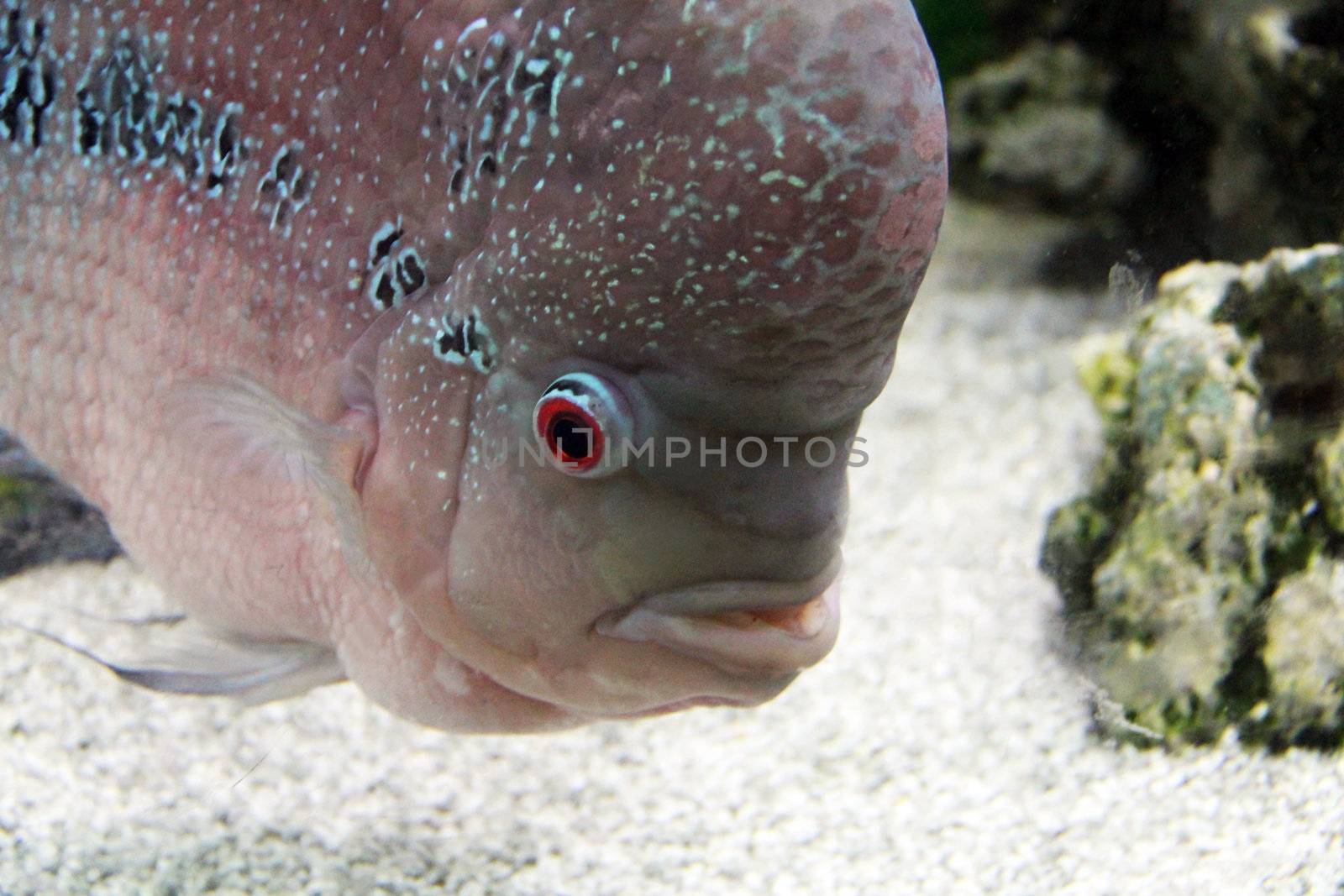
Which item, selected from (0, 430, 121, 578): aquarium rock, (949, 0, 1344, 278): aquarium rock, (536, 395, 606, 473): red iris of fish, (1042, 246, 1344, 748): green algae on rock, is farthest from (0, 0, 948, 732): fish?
(949, 0, 1344, 278): aquarium rock

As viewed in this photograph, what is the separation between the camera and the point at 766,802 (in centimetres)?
299

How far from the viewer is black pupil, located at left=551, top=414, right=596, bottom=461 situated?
5.45ft

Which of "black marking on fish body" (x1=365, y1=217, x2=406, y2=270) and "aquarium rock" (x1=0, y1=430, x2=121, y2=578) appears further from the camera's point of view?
"aquarium rock" (x1=0, y1=430, x2=121, y2=578)

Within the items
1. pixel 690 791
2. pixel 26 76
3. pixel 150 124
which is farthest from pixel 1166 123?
pixel 26 76

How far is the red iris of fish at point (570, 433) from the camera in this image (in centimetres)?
165

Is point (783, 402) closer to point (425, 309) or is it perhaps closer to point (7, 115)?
point (425, 309)

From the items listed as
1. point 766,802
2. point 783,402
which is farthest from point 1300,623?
point 783,402

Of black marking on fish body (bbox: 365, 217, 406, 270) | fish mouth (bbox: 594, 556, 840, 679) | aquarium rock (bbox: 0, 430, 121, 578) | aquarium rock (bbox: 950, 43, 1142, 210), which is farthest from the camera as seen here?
aquarium rock (bbox: 950, 43, 1142, 210)

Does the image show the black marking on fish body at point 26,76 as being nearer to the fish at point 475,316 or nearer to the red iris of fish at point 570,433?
the fish at point 475,316

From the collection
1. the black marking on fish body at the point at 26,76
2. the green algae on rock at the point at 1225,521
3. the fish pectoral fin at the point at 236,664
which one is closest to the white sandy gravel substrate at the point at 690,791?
the green algae on rock at the point at 1225,521

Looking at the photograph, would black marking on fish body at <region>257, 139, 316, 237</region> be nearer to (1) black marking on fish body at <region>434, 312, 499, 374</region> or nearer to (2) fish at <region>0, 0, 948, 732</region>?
(2) fish at <region>0, 0, 948, 732</region>

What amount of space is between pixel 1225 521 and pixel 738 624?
209cm

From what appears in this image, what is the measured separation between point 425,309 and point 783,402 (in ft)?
2.15

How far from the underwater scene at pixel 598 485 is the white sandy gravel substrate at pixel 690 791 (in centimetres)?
1
